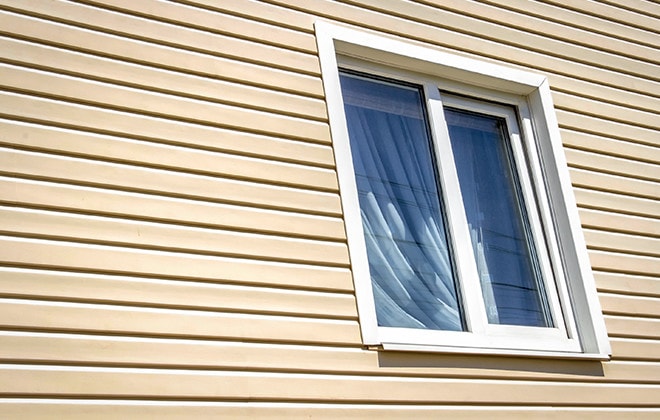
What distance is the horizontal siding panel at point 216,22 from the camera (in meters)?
3.53

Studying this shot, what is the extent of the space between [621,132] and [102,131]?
104 inches

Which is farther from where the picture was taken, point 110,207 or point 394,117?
point 394,117

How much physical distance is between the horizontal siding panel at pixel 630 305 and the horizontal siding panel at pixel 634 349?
0.42ft

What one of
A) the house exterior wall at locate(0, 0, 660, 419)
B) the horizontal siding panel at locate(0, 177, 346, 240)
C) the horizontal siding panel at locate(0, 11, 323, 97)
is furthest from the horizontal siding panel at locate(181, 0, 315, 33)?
the horizontal siding panel at locate(0, 177, 346, 240)

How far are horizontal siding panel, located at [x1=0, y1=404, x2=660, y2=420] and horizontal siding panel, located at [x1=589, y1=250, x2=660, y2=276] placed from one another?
0.67 metres

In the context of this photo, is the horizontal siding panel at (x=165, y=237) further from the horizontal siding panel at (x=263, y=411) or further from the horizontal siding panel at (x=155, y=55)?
the horizontal siding panel at (x=155, y=55)

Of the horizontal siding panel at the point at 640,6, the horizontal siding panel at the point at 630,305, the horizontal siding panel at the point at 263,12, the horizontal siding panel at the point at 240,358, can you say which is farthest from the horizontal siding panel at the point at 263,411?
the horizontal siding panel at the point at 640,6

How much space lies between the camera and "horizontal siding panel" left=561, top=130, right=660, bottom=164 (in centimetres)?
442

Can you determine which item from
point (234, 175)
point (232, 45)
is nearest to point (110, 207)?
point (234, 175)

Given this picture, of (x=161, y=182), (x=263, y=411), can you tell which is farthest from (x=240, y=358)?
(x=161, y=182)

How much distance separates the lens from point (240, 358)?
10.2 ft

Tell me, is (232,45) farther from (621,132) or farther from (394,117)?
(621,132)

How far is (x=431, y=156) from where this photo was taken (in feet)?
13.5

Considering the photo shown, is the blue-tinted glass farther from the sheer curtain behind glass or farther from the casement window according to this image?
the sheer curtain behind glass
